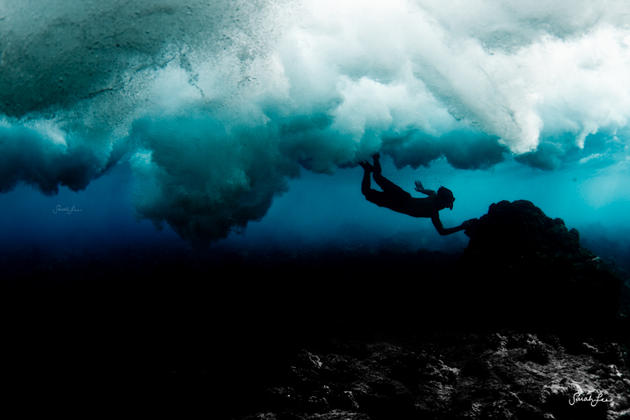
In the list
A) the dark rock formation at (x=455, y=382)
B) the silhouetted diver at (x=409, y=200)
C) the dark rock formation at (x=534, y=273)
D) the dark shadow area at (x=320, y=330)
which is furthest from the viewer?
the silhouetted diver at (x=409, y=200)

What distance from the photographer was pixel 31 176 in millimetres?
12172

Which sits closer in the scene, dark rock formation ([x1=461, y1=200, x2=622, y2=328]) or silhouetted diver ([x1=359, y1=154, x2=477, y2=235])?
dark rock formation ([x1=461, y1=200, x2=622, y2=328])

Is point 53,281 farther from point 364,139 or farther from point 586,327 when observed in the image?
point 586,327

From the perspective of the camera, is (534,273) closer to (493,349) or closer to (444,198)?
(444,198)

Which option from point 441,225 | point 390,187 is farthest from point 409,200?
point 441,225

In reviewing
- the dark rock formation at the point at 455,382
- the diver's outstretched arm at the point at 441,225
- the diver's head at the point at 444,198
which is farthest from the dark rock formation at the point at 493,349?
the diver's head at the point at 444,198

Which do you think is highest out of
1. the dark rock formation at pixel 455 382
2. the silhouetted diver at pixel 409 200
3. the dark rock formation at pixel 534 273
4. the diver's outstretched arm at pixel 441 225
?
the silhouetted diver at pixel 409 200

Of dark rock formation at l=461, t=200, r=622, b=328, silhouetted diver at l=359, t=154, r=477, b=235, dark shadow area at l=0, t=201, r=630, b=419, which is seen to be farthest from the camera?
silhouetted diver at l=359, t=154, r=477, b=235

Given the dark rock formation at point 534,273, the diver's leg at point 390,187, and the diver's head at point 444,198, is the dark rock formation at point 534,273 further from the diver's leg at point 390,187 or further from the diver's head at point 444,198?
the diver's leg at point 390,187

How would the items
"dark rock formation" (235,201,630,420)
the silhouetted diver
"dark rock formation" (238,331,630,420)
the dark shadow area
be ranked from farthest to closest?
the silhouetted diver → the dark shadow area → "dark rock formation" (235,201,630,420) → "dark rock formation" (238,331,630,420)

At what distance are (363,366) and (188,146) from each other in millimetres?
6730

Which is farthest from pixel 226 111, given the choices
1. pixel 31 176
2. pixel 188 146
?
pixel 31 176

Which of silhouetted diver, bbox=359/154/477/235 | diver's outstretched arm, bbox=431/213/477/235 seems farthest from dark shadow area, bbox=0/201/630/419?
silhouetted diver, bbox=359/154/477/235

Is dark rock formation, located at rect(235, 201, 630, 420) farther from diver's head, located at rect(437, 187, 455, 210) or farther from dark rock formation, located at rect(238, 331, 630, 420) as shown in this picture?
diver's head, located at rect(437, 187, 455, 210)
